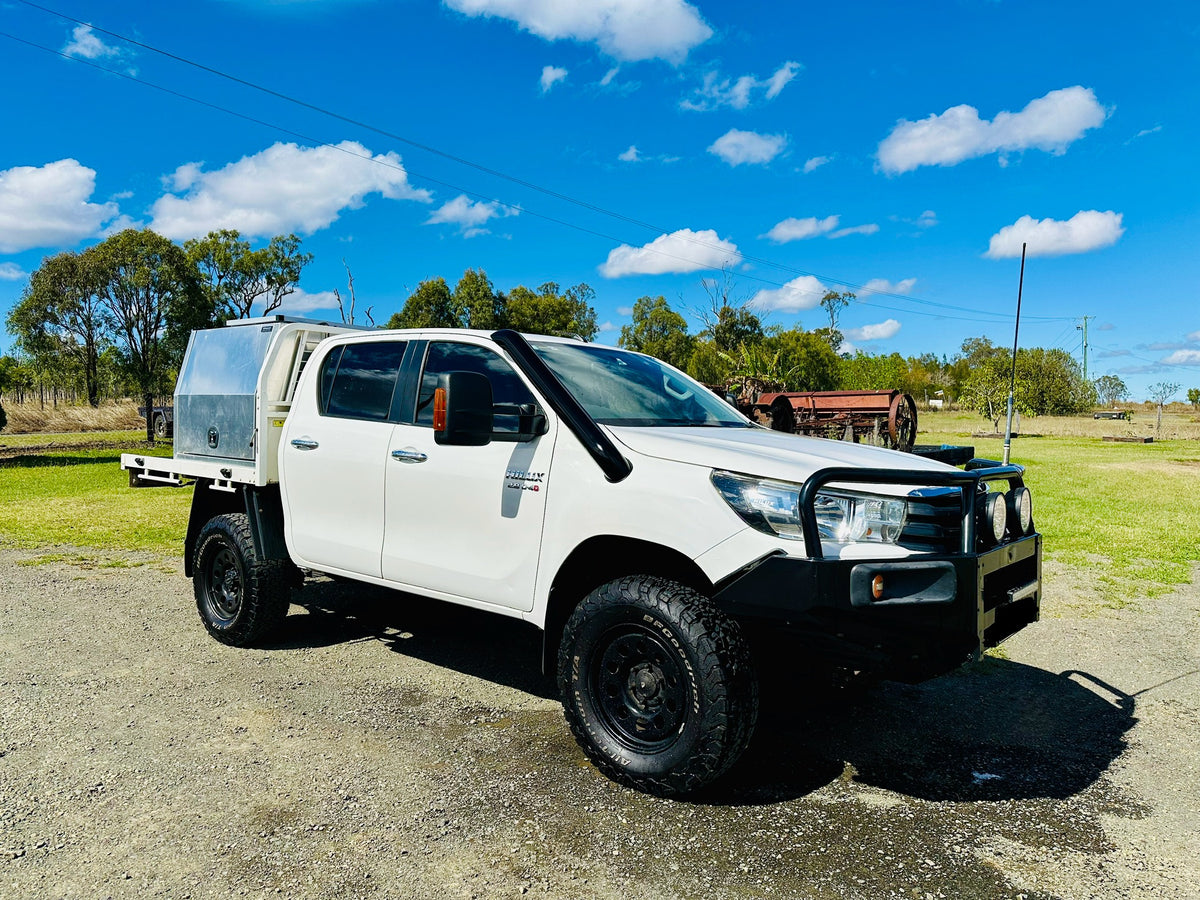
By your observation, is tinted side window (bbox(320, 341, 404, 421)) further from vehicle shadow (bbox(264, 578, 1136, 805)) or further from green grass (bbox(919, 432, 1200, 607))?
green grass (bbox(919, 432, 1200, 607))

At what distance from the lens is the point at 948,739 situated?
413cm

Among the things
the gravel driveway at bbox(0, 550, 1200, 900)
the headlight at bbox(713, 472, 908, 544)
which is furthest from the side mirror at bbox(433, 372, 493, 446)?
the gravel driveway at bbox(0, 550, 1200, 900)

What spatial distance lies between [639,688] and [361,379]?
247 cm

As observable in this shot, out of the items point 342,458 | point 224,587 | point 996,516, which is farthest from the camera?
point 224,587

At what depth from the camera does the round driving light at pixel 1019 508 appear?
11.9 feet

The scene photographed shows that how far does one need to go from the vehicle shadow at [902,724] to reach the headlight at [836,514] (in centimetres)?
81

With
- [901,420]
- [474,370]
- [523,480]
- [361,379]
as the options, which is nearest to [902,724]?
[523,480]

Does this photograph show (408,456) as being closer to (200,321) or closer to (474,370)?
(474,370)

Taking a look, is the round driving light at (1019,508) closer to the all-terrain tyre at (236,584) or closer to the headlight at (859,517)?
the headlight at (859,517)

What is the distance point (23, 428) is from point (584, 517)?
136ft

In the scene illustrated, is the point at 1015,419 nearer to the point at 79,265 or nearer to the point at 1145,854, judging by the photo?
the point at 79,265

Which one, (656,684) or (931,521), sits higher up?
(931,521)

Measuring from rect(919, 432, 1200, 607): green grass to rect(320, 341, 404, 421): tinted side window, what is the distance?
6.25m

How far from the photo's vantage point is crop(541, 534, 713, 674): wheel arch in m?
3.56
